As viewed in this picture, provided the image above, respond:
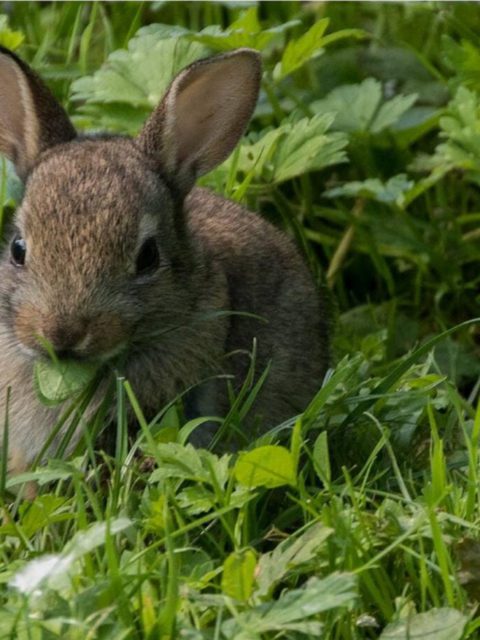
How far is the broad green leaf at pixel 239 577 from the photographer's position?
11.0 feet

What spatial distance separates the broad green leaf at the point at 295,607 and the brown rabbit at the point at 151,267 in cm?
98

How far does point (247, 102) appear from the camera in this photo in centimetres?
478

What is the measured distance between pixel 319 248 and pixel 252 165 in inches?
32.9

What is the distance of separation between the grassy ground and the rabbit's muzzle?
0.12m

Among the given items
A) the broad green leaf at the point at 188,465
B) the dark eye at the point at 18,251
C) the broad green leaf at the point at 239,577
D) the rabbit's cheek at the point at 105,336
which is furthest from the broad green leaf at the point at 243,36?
the broad green leaf at the point at 239,577

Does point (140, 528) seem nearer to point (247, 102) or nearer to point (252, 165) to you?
point (247, 102)

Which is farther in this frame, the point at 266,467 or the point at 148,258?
the point at 148,258

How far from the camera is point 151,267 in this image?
4.34 metres

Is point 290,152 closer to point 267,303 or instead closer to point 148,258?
point 267,303

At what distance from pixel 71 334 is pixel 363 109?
213 cm

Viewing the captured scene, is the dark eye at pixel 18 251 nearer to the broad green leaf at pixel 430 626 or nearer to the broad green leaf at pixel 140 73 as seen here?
the broad green leaf at pixel 140 73

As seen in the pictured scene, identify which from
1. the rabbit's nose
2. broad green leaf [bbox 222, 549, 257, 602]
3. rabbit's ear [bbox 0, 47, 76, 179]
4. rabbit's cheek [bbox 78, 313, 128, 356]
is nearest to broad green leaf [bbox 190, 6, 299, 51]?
rabbit's ear [bbox 0, 47, 76, 179]

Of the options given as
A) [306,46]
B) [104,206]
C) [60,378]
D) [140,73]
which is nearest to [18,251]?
[104,206]

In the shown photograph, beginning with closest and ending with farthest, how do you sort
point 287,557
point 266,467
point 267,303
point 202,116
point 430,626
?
point 430,626 < point 287,557 < point 266,467 < point 202,116 < point 267,303
